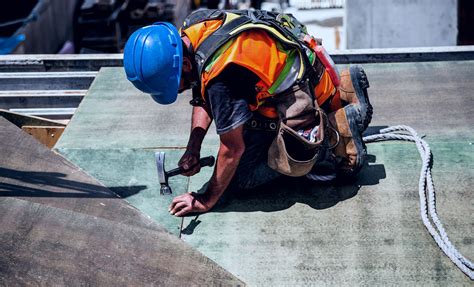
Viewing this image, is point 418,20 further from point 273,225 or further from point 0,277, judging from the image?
point 0,277

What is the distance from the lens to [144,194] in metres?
4.86

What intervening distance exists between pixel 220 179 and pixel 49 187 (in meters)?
1.10

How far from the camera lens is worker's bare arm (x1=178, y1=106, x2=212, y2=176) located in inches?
187

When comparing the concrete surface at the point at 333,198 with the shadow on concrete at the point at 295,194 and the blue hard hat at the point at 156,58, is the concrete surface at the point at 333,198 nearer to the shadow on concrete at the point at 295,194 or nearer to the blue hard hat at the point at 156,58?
the shadow on concrete at the point at 295,194

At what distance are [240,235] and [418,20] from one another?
21.3 feet

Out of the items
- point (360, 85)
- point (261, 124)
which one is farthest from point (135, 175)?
point (360, 85)

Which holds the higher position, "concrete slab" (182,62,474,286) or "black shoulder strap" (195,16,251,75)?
"black shoulder strap" (195,16,251,75)

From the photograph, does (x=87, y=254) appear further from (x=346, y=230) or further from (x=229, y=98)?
(x=346, y=230)

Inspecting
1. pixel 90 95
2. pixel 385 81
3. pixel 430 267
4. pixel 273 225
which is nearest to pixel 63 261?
pixel 273 225

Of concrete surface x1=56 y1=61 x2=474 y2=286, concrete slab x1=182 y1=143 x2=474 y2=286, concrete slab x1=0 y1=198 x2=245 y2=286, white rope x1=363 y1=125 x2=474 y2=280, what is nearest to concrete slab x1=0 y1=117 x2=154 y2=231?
concrete surface x1=56 y1=61 x2=474 y2=286

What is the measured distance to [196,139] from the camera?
479 cm

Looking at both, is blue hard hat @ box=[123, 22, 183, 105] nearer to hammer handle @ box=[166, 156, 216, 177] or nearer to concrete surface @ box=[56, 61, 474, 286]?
hammer handle @ box=[166, 156, 216, 177]

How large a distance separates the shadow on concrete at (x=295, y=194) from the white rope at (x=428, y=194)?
29 centimetres

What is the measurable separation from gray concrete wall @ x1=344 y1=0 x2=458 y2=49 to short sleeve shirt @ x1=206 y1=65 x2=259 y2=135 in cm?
630
